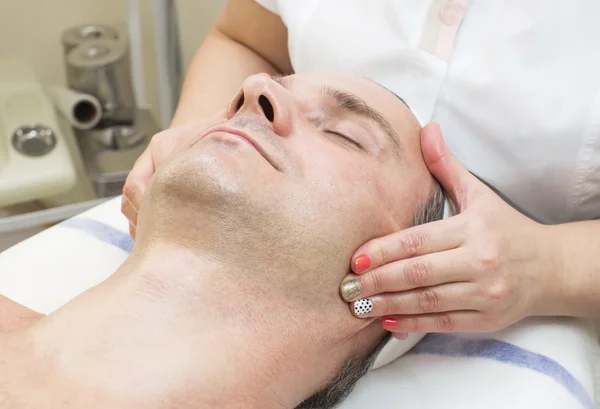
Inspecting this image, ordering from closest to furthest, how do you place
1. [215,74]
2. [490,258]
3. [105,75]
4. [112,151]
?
[490,258] → [215,74] → [105,75] → [112,151]

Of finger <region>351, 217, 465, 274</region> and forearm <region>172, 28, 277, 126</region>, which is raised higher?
Result: finger <region>351, 217, 465, 274</region>

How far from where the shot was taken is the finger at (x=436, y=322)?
80cm

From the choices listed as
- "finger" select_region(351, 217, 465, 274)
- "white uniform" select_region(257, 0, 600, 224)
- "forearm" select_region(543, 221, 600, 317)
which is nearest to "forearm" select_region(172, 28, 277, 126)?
"white uniform" select_region(257, 0, 600, 224)

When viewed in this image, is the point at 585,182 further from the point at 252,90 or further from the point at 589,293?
the point at 252,90

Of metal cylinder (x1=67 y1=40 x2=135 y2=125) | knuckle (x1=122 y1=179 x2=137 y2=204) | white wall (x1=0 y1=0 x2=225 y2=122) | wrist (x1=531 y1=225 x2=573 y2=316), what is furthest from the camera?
white wall (x1=0 y1=0 x2=225 y2=122)

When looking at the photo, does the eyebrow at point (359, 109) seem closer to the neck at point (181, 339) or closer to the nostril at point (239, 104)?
the nostril at point (239, 104)

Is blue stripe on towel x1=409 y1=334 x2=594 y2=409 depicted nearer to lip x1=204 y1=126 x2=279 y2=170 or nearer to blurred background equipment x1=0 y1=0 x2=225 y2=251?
lip x1=204 y1=126 x2=279 y2=170

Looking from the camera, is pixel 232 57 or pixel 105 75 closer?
pixel 232 57

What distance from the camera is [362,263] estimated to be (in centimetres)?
75

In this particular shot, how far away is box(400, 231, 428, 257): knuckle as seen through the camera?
760 mm

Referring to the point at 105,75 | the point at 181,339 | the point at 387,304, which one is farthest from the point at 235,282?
the point at 105,75

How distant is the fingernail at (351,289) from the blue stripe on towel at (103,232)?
462 millimetres

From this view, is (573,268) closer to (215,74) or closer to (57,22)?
(215,74)

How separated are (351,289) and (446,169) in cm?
25
